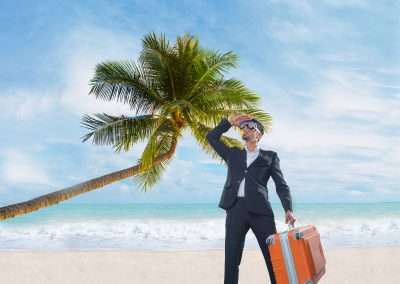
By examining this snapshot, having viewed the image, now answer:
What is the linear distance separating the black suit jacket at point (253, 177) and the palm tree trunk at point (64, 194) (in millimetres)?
3111

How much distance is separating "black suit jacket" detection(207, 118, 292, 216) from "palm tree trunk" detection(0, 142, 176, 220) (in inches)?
122

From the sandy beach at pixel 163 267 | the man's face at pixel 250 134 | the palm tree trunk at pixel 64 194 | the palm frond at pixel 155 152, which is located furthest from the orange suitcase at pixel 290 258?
the palm frond at pixel 155 152

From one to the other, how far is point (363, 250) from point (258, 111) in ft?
13.8

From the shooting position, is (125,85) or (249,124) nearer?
(249,124)

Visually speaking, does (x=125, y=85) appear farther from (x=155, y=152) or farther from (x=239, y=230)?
(x=239, y=230)

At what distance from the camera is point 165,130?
9906 mm

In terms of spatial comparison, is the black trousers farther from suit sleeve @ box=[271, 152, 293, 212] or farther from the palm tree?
the palm tree

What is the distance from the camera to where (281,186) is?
490cm

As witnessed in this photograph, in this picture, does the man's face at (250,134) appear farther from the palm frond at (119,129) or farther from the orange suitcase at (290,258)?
the palm frond at (119,129)

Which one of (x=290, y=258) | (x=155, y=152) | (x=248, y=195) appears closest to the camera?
(x=290, y=258)

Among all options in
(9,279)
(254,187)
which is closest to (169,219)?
(9,279)

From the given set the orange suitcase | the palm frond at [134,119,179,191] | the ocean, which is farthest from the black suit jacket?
the ocean

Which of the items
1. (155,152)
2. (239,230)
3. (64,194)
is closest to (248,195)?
(239,230)

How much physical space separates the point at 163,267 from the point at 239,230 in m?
5.64
